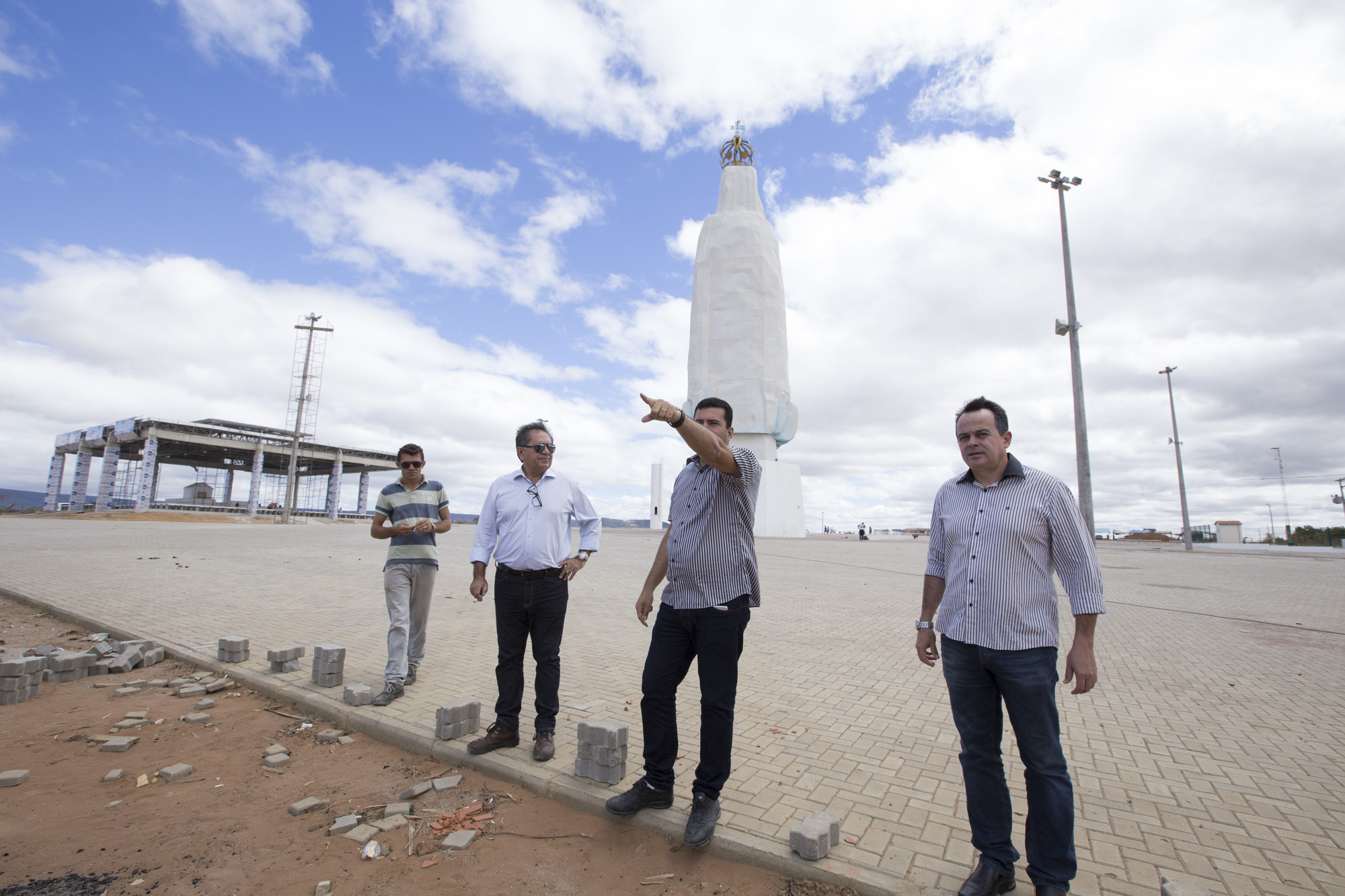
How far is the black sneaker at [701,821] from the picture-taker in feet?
9.48

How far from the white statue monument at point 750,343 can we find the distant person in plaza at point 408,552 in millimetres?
28695

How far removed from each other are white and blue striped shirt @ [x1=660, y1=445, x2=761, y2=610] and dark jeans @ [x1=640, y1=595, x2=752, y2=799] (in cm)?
7

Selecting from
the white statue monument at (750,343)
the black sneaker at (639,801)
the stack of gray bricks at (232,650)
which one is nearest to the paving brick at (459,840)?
the black sneaker at (639,801)

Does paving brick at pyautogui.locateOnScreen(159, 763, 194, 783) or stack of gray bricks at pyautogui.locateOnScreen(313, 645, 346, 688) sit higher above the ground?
stack of gray bricks at pyautogui.locateOnScreen(313, 645, 346, 688)

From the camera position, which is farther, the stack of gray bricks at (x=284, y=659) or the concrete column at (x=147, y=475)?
the concrete column at (x=147, y=475)

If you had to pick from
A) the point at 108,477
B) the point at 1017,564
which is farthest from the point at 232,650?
the point at 108,477

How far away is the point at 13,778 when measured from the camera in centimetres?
357

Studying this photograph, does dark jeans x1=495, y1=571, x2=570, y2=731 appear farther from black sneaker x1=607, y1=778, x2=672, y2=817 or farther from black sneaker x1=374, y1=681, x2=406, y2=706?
black sneaker x1=374, y1=681, x2=406, y2=706

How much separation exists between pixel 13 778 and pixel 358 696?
1786 mm

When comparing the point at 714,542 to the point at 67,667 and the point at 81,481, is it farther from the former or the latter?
the point at 81,481

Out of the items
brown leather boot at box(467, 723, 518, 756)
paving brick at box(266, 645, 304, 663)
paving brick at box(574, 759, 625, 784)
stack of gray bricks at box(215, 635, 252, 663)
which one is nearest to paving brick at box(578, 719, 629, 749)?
paving brick at box(574, 759, 625, 784)

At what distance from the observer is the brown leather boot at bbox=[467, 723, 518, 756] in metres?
3.87

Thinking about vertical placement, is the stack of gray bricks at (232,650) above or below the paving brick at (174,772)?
above

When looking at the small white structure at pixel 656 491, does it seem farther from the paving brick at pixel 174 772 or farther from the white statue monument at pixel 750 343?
the paving brick at pixel 174 772
